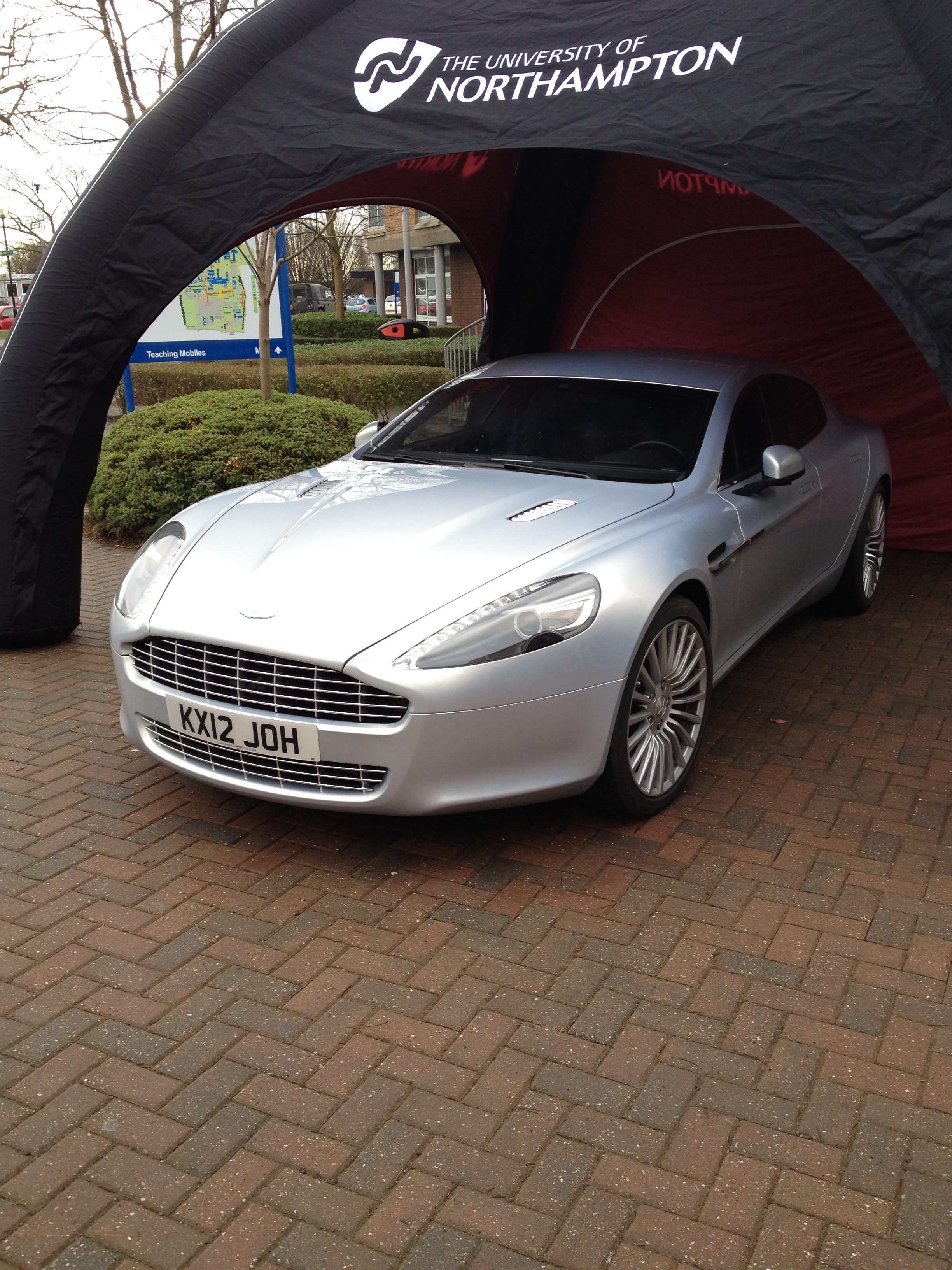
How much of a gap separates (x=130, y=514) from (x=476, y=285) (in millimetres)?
27683

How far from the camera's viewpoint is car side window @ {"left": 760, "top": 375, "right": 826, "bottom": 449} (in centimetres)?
559

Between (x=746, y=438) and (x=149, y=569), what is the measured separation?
2681 millimetres

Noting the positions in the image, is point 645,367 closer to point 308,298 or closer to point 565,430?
point 565,430

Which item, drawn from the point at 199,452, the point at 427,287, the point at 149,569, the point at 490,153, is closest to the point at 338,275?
the point at 427,287

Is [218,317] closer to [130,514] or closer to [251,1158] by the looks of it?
[130,514]

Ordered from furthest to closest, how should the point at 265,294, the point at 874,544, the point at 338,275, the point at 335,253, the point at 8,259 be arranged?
the point at 8,259
the point at 338,275
the point at 335,253
the point at 265,294
the point at 874,544

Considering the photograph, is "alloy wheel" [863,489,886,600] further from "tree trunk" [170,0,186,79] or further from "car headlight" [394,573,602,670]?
"tree trunk" [170,0,186,79]

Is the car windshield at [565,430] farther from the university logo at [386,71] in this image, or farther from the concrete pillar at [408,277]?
the concrete pillar at [408,277]

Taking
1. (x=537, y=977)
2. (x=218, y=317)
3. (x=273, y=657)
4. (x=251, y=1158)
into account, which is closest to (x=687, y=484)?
(x=273, y=657)

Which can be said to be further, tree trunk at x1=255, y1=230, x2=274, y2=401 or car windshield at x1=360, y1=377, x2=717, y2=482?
tree trunk at x1=255, y1=230, x2=274, y2=401

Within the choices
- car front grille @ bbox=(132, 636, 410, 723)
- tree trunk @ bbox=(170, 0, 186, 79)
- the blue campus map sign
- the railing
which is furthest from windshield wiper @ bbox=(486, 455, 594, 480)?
the railing

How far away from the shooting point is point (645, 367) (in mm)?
5496

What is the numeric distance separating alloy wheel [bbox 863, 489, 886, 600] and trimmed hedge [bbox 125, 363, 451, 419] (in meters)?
10.6

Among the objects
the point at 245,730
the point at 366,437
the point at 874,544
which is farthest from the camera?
the point at 874,544
